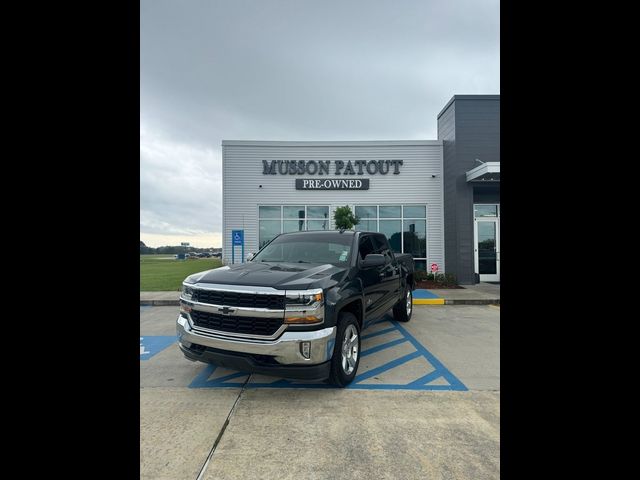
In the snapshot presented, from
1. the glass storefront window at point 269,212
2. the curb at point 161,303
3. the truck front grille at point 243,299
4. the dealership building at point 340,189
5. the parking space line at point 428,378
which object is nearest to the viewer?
the truck front grille at point 243,299

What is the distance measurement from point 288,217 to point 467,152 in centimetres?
807

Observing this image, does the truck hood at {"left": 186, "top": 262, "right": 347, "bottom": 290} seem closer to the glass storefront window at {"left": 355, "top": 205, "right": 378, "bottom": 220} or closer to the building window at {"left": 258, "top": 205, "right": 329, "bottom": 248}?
the building window at {"left": 258, "top": 205, "right": 329, "bottom": 248}

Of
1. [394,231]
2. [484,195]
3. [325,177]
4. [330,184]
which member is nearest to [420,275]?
[394,231]

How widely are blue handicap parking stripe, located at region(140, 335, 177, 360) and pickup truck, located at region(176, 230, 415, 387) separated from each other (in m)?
1.74

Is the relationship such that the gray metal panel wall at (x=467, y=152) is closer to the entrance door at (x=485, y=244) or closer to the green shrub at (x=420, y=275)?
the entrance door at (x=485, y=244)

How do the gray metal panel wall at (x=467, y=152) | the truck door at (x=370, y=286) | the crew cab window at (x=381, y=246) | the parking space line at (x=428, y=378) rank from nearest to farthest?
the parking space line at (x=428, y=378)
the truck door at (x=370, y=286)
the crew cab window at (x=381, y=246)
the gray metal panel wall at (x=467, y=152)

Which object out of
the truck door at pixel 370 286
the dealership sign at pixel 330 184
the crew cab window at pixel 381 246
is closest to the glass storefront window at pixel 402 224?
the dealership sign at pixel 330 184

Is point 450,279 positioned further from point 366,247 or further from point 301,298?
Result: point 301,298

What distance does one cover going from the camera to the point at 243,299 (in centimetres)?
328

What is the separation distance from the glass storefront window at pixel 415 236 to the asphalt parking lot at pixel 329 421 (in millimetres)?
9406

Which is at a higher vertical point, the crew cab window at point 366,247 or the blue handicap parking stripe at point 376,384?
the crew cab window at point 366,247

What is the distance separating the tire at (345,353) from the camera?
3.44 metres
